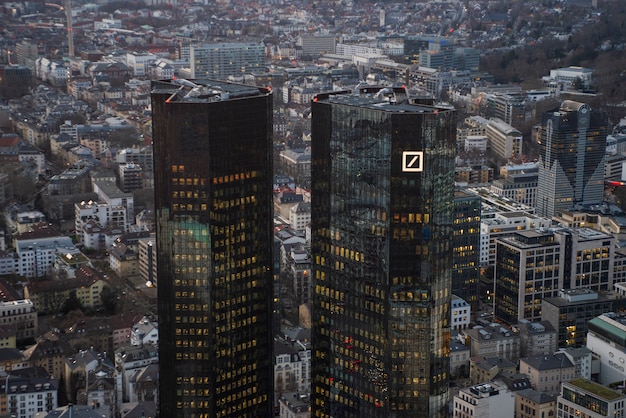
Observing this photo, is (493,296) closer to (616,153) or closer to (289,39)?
(616,153)

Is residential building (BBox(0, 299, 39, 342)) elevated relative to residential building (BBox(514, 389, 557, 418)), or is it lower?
elevated

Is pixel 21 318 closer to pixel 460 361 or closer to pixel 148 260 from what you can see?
pixel 148 260

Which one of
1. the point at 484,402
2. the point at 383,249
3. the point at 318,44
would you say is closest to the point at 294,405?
the point at 484,402

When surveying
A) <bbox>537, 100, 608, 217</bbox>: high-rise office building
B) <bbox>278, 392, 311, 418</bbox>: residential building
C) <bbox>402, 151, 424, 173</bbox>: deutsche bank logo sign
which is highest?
<bbox>402, 151, 424, 173</bbox>: deutsche bank logo sign

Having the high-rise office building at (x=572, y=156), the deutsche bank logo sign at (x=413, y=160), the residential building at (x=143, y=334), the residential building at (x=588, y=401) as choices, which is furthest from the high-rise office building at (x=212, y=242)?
the high-rise office building at (x=572, y=156)

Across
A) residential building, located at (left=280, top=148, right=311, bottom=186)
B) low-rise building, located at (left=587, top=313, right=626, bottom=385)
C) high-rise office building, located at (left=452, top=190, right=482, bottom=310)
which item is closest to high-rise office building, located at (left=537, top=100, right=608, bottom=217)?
high-rise office building, located at (left=452, top=190, right=482, bottom=310)

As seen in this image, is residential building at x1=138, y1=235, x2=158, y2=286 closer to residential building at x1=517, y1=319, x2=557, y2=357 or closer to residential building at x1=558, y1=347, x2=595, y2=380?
residential building at x1=517, y1=319, x2=557, y2=357

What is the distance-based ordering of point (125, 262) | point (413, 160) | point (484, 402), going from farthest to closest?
point (125, 262) < point (484, 402) < point (413, 160)
